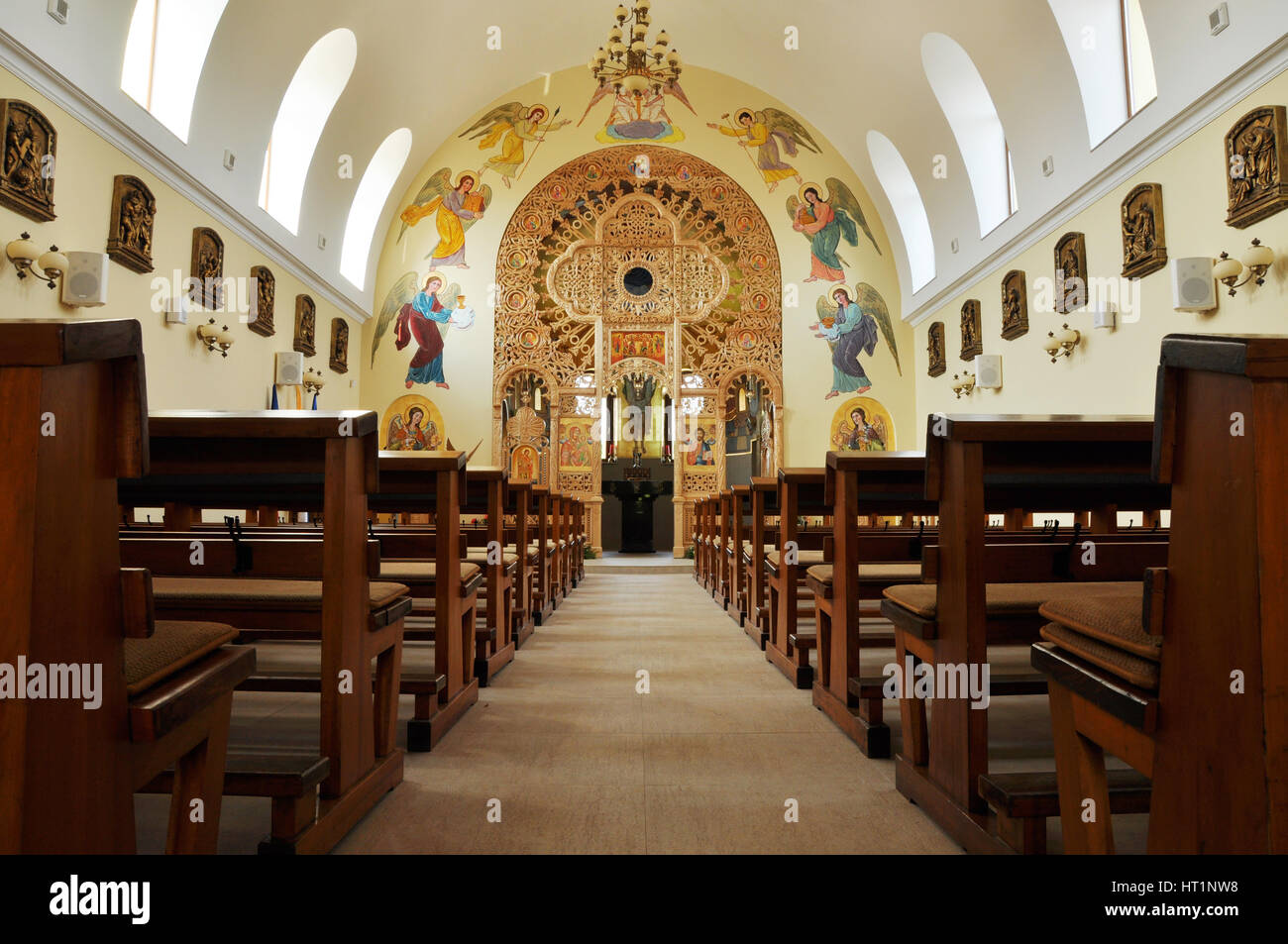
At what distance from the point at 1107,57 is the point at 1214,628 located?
8.19 meters

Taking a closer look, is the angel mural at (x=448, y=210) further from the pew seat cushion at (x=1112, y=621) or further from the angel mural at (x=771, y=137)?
the pew seat cushion at (x=1112, y=621)

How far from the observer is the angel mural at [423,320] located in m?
11.9

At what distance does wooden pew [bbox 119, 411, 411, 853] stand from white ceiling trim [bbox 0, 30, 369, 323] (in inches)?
195

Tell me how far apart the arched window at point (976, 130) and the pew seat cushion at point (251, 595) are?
31.3 ft

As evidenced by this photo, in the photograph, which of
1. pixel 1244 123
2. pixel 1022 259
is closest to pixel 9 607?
pixel 1244 123

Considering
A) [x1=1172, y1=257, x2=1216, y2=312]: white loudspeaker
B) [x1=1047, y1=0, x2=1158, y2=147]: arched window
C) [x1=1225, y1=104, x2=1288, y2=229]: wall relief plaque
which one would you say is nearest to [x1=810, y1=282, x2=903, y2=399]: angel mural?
[x1=1047, y1=0, x2=1158, y2=147]: arched window

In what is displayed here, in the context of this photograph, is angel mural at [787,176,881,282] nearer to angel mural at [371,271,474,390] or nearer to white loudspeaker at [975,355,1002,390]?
white loudspeaker at [975,355,1002,390]

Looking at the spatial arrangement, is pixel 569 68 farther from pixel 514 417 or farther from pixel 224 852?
pixel 224 852

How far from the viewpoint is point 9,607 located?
888mm

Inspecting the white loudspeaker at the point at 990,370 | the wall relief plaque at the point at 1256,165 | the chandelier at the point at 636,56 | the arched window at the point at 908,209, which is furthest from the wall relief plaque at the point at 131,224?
the arched window at the point at 908,209

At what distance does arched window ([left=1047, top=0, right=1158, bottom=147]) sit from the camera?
6.86 m

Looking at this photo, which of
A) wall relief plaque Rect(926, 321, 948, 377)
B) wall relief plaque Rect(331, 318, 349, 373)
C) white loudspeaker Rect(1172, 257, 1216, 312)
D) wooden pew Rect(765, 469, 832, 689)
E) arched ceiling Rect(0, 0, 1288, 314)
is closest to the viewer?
wooden pew Rect(765, 469, 832, 689)

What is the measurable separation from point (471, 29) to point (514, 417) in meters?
5.49
